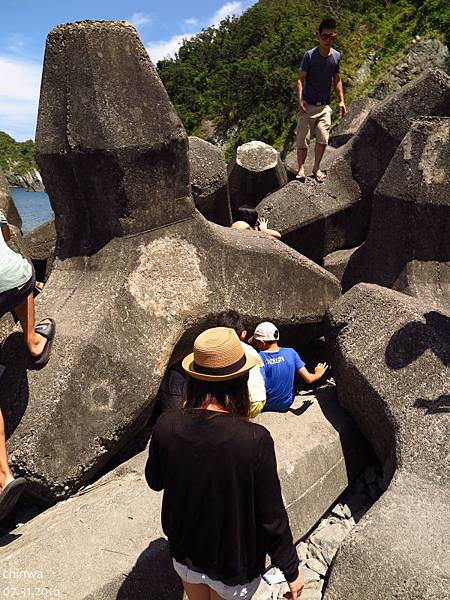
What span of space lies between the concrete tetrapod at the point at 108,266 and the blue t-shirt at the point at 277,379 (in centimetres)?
28

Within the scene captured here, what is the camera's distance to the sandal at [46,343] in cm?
257

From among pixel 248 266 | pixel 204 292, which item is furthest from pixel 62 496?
pixel 248 266

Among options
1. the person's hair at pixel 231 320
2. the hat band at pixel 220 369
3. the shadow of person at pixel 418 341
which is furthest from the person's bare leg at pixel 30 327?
the shadow of person at pixel 418 341

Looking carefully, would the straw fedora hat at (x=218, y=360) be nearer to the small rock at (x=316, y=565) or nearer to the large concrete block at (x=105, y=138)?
the small rock at (x=316, y=565)

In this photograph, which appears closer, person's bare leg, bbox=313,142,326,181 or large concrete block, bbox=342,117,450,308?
large concrete block, bbox=342,117,450,308

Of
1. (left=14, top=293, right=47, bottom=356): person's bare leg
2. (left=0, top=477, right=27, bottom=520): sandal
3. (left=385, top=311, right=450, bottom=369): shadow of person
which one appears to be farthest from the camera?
(left=385, top=311, right=450, bottom=369): shadow of person

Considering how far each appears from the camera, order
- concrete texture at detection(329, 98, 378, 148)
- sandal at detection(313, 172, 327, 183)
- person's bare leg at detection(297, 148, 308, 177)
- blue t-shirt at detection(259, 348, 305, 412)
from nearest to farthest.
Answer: blue t-shirt at detection(259, 348, 305, 412)
sandal at detection(313, 172, 327, 183)
person's bare leg at detection(297, 148, 308, 177)
concrete texture at detection(329, 98, 378, 148)

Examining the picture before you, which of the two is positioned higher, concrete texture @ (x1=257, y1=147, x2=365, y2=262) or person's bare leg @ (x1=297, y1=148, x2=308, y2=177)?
person's bare leg @ (x1=297, y1=148, x2=308, y2=177)

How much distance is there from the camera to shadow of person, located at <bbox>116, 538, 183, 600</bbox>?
201 centimetres

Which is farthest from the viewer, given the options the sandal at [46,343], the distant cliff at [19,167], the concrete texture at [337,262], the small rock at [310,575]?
the distant cliff at [19,167]

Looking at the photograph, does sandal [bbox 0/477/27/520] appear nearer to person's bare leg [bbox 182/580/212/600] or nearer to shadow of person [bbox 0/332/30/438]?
shadow of person [bbox 0/332/30/438]

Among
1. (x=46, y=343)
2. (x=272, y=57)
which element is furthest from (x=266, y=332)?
(x=272, y=57)

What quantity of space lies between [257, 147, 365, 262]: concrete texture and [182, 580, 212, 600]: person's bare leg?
3.41 meters

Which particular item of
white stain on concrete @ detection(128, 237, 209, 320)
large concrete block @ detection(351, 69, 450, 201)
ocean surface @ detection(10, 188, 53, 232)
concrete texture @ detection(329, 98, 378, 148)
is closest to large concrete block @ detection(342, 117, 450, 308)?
large concrete block @ detection(351, 69, 450, 201)
